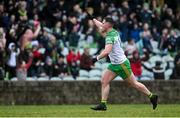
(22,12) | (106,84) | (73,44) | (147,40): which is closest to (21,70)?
(73,44)

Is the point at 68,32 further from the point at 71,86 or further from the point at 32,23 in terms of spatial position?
the point at 71,86

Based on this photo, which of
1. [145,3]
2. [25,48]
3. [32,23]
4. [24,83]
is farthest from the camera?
[145,3]

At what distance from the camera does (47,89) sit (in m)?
22.6

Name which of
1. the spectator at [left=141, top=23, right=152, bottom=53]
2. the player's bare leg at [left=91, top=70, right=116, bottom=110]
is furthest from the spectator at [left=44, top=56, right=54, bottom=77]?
the player's bare leg at [left=91, top=70, right=116, bottom=110]

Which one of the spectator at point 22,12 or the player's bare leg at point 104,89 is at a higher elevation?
the spectator at point 22,12

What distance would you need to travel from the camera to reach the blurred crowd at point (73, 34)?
24.7m

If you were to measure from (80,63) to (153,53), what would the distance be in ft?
10.9

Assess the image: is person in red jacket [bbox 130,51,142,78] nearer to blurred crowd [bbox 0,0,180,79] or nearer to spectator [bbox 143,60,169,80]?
blurred crowd [bbox 0,0,180,79]

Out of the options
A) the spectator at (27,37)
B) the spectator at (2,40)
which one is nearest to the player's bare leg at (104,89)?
the spectator at (2,40)

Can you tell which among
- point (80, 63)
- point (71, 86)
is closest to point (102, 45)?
point (80, 63)

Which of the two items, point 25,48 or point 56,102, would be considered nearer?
point 56,102

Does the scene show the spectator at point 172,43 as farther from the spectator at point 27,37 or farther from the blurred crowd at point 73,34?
the spectator at point 27,37

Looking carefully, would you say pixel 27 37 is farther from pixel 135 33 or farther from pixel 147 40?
pixel 147 40

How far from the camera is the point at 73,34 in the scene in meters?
26.4
